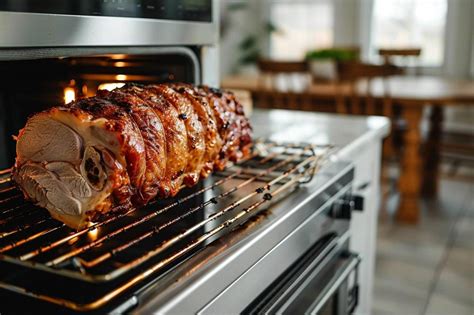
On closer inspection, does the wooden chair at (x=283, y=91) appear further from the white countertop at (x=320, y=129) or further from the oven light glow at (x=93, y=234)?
the oven light glow at (x=93, y=234)

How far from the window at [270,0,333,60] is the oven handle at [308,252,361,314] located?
5.82 metres

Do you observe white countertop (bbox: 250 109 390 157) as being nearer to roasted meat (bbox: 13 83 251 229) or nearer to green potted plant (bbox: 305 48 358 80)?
roasted meat (bbox: 13 83 251 229)

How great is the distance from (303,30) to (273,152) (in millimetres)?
6021

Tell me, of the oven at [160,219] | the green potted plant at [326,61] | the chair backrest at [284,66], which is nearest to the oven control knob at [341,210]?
the oven at [160,219]

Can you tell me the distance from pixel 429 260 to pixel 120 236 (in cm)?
258

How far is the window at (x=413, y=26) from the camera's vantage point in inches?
242

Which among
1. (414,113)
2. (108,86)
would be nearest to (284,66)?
(414,113)

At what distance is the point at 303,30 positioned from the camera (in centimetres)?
713

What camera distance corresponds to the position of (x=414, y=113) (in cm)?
355

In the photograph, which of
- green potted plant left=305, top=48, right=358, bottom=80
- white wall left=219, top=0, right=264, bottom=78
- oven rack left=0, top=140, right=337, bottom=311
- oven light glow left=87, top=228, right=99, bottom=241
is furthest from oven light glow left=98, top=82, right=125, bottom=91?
white wall left=219, top=0, right=264, bottom=78

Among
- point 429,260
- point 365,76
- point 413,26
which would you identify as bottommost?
point 429,260

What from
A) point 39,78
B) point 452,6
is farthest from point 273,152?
point 452,6

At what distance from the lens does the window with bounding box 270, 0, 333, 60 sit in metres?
6.93

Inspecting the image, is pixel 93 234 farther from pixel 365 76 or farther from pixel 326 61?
pixel 326 61
